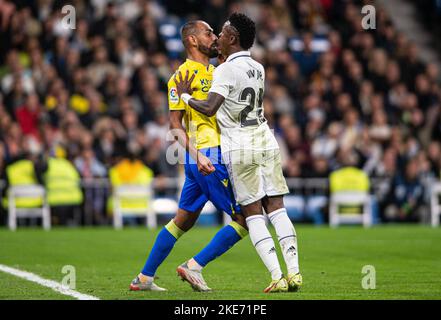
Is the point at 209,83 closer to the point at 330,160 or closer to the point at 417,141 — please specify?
the point at 330,160

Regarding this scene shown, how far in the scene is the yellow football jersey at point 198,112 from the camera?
385 inches

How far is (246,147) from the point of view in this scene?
378 inches

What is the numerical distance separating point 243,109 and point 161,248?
5.07 ft

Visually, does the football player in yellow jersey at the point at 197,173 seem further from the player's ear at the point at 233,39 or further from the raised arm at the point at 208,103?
the player's ear at the point at 233,39

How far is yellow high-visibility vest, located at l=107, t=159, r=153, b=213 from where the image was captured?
72.9ft

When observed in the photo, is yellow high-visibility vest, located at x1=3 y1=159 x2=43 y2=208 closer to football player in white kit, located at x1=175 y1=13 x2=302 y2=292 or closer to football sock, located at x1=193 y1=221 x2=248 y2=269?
football sock, located at x1=193 y1=221 x2=248 y2=269

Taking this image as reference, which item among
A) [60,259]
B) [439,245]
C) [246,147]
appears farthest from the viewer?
[439,245]

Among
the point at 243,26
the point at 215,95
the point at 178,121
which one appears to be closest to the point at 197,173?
Result: the point at 178,121

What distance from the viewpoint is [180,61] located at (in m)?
24.8

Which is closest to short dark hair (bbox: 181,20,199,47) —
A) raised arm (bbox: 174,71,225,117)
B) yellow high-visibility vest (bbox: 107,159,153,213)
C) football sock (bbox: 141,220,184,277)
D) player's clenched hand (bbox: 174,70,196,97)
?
player's clenched hand (bbox: 174,70,196,97)

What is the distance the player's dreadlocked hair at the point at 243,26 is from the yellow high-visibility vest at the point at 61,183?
12.3 metres

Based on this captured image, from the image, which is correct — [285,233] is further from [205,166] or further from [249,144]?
[205,166]

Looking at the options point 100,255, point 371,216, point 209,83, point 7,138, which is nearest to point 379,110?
point 371,216

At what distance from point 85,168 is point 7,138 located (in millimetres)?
1705
